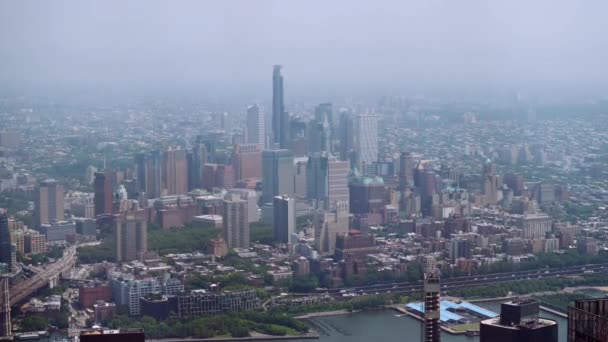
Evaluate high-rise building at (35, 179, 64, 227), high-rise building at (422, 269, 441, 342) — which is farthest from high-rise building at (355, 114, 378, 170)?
high-rise building at (422, 269, 441, 342)

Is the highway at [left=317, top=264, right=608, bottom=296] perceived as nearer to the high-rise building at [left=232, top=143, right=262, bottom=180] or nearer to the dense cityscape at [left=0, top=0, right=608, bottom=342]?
the dense cityscape at [left=0, top=0, right=608, bottom=342]

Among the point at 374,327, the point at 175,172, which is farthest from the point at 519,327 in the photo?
the point at 175,172

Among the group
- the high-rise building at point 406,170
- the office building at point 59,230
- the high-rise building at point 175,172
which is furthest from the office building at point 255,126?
the office building at point 59,230

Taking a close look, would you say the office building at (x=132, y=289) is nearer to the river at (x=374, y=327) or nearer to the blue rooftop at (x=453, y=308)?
the river at (x=374, y=327)

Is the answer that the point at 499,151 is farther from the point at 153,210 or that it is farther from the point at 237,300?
the point at 237,300

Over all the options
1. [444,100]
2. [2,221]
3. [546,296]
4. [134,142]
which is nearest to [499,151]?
[444,100]
